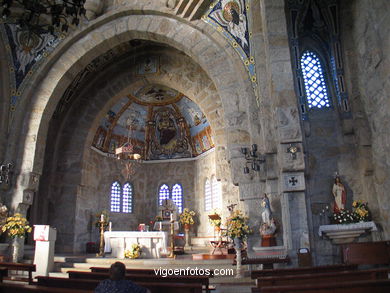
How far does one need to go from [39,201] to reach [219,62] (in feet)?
33.7

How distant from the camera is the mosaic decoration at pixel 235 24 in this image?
12055 millimetres

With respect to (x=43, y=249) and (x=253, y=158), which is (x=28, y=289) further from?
(x=253, y=158)

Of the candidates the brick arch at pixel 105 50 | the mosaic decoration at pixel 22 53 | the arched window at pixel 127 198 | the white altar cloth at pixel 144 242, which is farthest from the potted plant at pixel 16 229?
the arched window at pixel 127 198

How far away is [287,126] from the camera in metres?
9.45

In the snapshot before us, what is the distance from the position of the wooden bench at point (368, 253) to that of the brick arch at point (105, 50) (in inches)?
231

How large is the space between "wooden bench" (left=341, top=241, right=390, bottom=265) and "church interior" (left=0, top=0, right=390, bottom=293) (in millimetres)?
27

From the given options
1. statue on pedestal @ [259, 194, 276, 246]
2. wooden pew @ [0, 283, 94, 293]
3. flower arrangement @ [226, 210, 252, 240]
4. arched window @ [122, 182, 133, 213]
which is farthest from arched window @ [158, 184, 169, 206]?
wooden pew @ [0, 283, 94, 293]

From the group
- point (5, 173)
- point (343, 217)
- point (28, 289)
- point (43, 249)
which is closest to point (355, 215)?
point (343, 217)

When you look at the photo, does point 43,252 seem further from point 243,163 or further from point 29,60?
point 29,60

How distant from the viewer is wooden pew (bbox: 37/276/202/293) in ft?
16.0

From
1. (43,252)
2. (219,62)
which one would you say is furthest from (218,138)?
(43,252)

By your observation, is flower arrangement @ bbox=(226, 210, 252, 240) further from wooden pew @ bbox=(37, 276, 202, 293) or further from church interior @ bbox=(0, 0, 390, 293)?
wooden pew @ bbox=(37, 276, 202, 293)

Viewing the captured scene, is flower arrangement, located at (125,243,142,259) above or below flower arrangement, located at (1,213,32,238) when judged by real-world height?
below

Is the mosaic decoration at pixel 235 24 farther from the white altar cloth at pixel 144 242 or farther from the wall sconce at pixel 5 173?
the wall sconce at pixel 5 173
